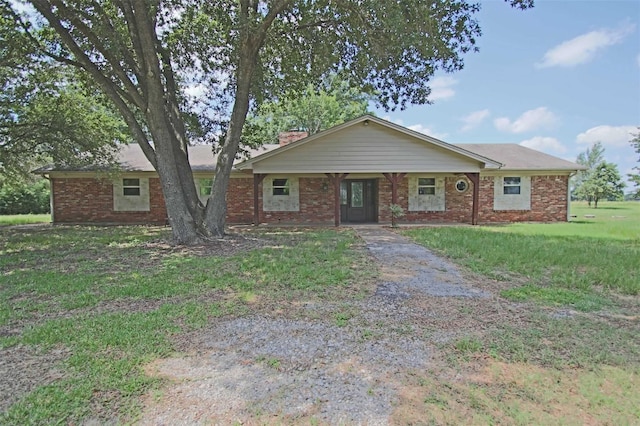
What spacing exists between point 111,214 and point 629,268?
1680 centimetres

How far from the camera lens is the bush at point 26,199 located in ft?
77.2

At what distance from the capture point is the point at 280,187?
15500mm

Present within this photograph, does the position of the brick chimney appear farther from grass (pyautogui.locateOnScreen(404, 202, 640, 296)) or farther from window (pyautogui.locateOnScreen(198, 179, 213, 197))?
grass (pyautogui.locateOnScreen(404, 202, 640, 296))

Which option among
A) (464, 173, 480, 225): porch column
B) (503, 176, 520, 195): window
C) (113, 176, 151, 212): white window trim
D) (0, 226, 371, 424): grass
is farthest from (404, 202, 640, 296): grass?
(113, 176, 151, 212): white window trim

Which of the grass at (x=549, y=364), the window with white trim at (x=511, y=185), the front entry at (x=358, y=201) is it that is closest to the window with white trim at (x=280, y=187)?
the front entry at (x=358, y=201)

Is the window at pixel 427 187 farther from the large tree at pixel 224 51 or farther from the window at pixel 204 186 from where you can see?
the window at pixel 204 186

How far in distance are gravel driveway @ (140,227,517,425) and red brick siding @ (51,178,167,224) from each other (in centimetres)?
1288

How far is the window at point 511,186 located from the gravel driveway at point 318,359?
12.2 m

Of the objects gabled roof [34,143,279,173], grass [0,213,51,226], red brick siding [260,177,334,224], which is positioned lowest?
grass [0,213,51,226]

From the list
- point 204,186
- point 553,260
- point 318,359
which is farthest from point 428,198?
point 318,359

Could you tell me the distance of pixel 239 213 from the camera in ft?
50.5

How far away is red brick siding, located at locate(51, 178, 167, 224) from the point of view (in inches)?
603

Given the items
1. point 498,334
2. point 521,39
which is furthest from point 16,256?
point 521,39

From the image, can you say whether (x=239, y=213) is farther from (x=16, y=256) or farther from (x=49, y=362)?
(x=49, y=362)
